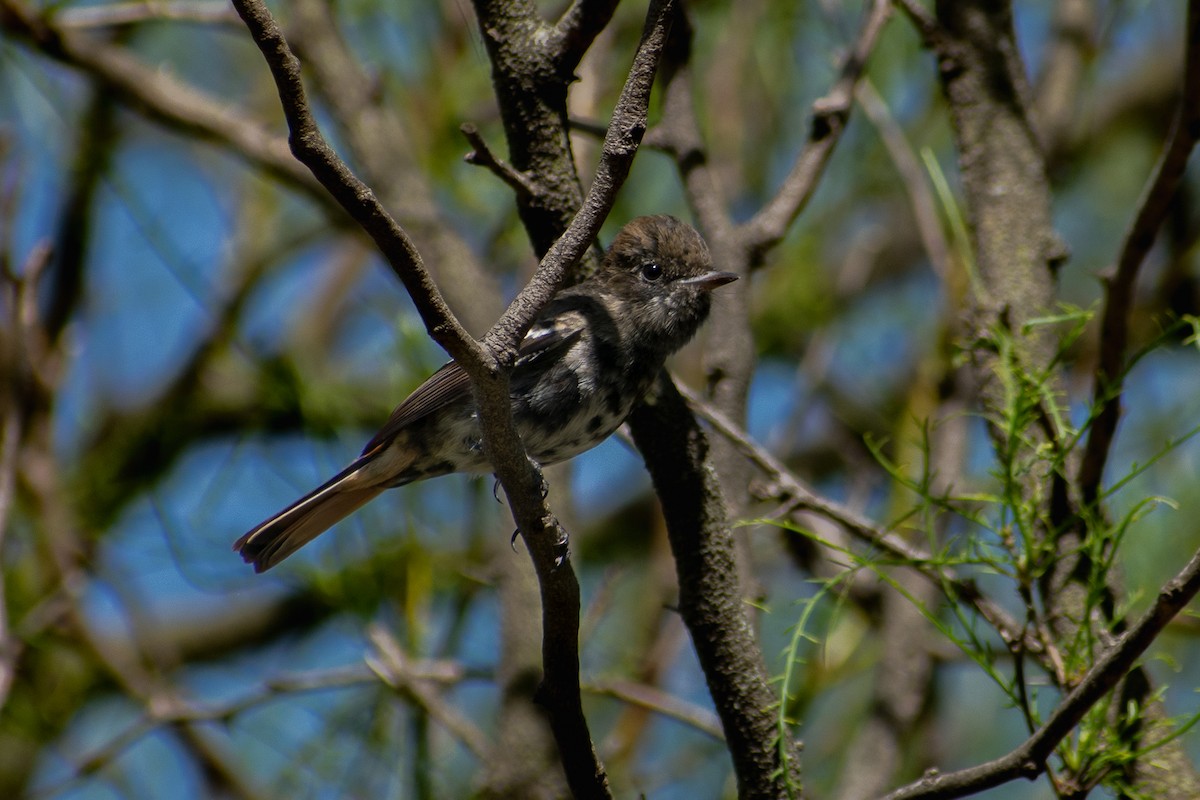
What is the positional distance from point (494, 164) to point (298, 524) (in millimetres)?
1744

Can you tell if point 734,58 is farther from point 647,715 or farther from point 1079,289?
point 647,715

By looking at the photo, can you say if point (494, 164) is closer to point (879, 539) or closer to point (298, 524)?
point (879, 539)

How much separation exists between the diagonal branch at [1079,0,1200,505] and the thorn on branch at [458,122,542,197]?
4.32 feet

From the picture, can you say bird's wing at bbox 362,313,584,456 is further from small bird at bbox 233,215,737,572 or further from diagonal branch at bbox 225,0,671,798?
diagonal branch at bbox 225,0,671,798

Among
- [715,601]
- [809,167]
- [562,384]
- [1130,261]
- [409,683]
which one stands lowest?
[715,601]

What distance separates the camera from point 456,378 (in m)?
3.86

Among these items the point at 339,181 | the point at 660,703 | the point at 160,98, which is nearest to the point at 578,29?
the point at 339,181

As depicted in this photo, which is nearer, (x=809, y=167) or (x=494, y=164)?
(x=494, y=164)

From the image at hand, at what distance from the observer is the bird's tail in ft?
12.6

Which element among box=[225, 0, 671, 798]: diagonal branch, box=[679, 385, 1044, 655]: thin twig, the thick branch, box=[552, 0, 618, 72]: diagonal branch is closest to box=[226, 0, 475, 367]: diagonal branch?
box=[225, 0, 671, 798]: diagonal branch

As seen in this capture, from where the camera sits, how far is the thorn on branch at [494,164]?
263cm

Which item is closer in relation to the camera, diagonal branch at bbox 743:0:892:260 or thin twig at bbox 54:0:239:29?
diagonal branch at bbox 743:0:892:260

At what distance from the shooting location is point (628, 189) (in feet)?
20.1

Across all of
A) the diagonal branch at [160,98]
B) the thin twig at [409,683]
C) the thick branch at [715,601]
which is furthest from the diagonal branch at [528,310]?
the diagonal branch at [160,98]
